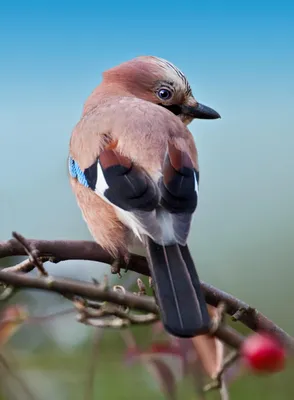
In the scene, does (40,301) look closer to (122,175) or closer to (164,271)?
(164,271)

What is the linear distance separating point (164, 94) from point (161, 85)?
0.04 metres

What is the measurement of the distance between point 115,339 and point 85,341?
138mm

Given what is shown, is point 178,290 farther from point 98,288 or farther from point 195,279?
point 98,288

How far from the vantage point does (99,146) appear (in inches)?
99.1

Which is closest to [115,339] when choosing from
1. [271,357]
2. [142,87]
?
[271,357]

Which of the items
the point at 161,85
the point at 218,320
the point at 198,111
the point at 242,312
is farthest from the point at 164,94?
the point at 218,320

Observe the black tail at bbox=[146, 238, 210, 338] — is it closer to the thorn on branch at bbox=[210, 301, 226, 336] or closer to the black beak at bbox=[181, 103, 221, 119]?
the thorn on branch at bbox=[210, 301, 226, 336]

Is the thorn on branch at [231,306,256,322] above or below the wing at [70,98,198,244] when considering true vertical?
below

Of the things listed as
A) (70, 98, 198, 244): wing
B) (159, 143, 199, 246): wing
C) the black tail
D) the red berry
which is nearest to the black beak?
(70, 98, 198, 244): wing

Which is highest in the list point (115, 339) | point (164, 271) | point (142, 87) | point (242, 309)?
point (142, 87)

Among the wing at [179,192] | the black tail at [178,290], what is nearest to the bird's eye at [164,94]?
the wing at [179,192]

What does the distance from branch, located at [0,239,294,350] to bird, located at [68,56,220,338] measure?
0.12m

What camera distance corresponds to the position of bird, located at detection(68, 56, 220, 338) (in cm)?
180

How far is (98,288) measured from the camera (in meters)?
1.24
